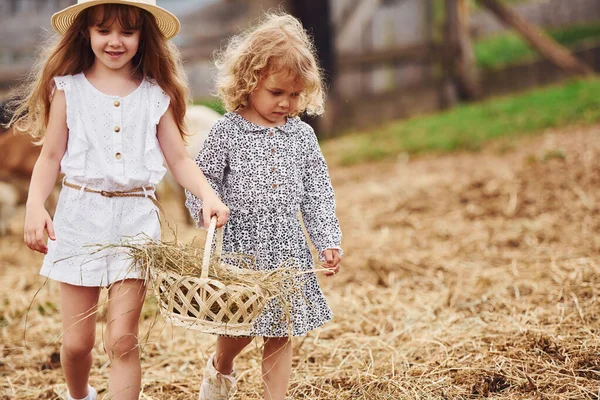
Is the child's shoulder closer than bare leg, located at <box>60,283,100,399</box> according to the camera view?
No

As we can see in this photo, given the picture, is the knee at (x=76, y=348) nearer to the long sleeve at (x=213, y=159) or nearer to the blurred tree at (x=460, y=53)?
the long sleeve at (x=213, y=159)

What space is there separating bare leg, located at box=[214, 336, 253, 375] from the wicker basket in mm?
515

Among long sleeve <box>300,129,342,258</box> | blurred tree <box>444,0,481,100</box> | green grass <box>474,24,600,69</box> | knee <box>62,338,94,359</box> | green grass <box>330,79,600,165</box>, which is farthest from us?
green grass <box>474,24,600,69</box>

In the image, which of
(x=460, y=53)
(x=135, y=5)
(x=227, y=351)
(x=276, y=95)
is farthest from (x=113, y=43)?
(x=460, y=53)

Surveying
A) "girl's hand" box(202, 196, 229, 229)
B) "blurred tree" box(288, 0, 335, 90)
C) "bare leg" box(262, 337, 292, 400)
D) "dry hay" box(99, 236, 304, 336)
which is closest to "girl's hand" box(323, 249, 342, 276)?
"dry hay" box(99, 236, 304, 336)

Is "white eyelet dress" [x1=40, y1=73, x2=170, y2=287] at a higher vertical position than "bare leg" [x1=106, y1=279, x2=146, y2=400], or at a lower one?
higher

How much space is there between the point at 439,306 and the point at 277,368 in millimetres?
1593

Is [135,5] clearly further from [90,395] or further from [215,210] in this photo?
[90,395]

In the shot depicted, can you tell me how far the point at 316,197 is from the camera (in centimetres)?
305

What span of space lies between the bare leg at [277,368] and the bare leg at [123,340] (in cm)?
50

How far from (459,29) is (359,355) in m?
8.77

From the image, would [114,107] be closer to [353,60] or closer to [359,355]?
[359,355]

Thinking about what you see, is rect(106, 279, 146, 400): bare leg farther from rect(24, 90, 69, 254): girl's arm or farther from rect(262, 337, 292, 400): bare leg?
rect(262, 337, 292, 400): bare leg

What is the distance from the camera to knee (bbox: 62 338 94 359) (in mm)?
2914
